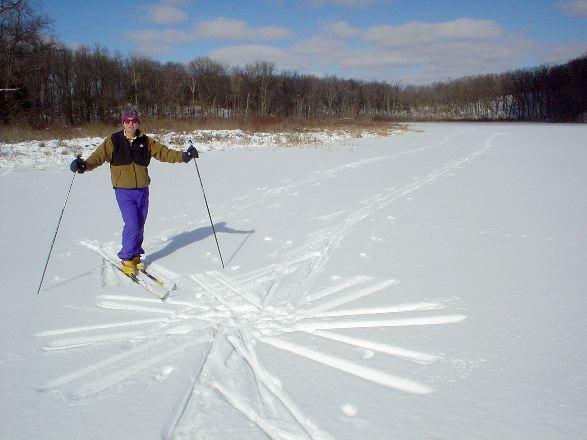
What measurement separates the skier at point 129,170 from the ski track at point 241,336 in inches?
16.8

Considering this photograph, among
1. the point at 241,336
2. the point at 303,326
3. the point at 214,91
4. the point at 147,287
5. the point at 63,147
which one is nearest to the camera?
the point at 241,336

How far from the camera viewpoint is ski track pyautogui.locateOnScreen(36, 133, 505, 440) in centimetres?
264

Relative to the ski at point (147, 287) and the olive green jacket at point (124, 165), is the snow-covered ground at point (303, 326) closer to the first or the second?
the ski at point (147, 287)

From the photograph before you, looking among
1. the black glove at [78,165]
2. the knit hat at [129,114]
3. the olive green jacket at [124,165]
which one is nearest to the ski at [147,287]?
the olive green jacket at [124,165]

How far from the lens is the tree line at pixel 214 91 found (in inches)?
1267

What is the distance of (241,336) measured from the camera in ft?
11.4

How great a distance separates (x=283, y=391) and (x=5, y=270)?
4.15 metres

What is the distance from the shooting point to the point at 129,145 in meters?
4.79

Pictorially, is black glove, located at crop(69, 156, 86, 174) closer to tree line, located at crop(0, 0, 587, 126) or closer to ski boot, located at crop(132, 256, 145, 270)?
ski boot, located at crop(132, 256, 145, 270)

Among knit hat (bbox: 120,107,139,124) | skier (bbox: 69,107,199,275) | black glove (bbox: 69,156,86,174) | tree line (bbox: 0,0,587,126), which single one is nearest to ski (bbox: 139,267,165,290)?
skier (bbox: 69,107,199,275)

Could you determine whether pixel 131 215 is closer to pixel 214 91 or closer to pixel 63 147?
pixel 63 147

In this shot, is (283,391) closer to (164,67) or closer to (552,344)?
(552,344)

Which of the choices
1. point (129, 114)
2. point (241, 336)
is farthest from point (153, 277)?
point (129, 114)

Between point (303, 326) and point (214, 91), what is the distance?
72.8 metres
